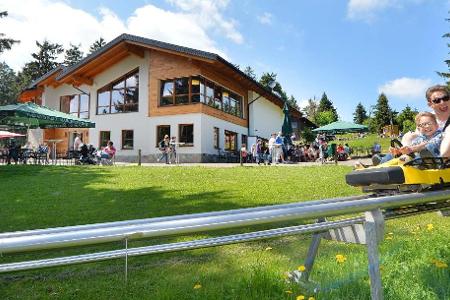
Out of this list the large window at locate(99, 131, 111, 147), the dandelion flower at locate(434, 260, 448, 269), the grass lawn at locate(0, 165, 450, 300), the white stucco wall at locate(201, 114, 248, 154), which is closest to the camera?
the grass lawn at locate(0, 165, 450, 300)

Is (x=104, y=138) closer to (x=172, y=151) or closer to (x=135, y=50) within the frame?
(x=135, y=50)

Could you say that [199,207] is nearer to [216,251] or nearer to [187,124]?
[216,251]

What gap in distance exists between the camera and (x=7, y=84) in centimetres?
7619

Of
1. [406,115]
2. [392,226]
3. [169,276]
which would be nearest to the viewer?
[169,276]

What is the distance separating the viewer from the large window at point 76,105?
29.1m

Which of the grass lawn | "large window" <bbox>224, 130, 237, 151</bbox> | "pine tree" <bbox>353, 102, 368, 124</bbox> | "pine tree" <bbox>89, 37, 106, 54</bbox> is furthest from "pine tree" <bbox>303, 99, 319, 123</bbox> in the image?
the grass lawn

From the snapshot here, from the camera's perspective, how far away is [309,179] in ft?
33.9

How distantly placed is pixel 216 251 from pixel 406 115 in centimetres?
5242

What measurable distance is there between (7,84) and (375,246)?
8558 cm

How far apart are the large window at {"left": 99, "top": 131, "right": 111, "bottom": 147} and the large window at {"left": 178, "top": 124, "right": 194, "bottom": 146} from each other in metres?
5.63

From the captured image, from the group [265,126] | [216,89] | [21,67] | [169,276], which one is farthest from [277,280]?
[21,67]

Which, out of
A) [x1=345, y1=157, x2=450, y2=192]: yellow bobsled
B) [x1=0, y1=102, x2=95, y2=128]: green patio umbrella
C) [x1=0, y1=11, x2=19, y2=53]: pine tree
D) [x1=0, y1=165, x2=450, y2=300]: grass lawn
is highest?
[x1=0, y1=11, x2=19, y2=53]: pine tree

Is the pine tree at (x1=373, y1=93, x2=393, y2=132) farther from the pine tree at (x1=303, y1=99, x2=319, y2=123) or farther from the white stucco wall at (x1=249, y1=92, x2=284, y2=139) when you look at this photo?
the white stucco wall at (x1=249, y1=92, x2=284, y2=139)

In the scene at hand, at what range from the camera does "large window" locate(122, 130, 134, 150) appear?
85.7 feet
